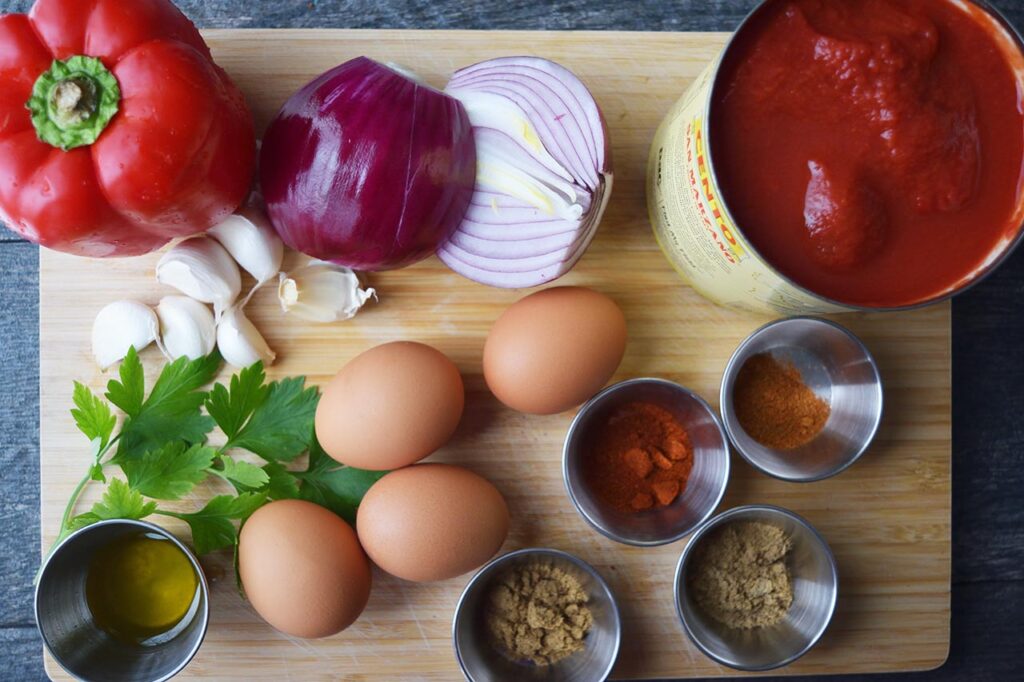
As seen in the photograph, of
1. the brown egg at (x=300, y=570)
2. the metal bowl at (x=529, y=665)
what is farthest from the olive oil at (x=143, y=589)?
the metal bowl at (x=529, y=665)

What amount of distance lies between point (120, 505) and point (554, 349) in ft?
2.06

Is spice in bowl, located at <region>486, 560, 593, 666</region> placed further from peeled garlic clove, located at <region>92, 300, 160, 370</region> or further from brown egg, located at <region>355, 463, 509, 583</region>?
peeled garlic clove, located at <region>92, 300, 160, 370</region>

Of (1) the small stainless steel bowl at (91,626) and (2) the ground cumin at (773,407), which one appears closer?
(1) the small stainless steel bowl at (91,626)

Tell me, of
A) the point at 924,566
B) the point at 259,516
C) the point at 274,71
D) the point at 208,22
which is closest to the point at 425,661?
the point at 259,516

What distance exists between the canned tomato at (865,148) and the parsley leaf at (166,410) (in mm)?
754

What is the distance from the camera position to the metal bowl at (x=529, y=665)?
1.15m

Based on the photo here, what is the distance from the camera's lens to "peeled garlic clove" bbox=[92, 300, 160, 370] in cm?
116

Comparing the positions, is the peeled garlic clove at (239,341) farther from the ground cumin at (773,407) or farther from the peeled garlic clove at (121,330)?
the ground cumin at (773,407)

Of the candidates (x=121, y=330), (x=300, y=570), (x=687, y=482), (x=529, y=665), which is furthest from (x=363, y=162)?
(x=529, y=665)

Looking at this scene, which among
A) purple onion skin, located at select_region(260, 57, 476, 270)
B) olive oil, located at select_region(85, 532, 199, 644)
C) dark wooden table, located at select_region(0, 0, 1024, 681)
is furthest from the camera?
dark wooden table, located at select_region(0, 0, 1024, 681)

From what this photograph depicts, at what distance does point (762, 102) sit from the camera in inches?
35.3

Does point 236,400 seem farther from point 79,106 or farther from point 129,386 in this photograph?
point 79,106

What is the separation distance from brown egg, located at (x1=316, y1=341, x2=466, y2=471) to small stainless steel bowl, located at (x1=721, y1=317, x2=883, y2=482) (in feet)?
1.40

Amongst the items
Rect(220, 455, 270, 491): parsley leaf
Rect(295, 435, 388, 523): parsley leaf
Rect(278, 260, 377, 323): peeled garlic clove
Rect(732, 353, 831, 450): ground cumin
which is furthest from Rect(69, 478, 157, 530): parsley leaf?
Rect(732, 353, 831, 450): ground cumin
